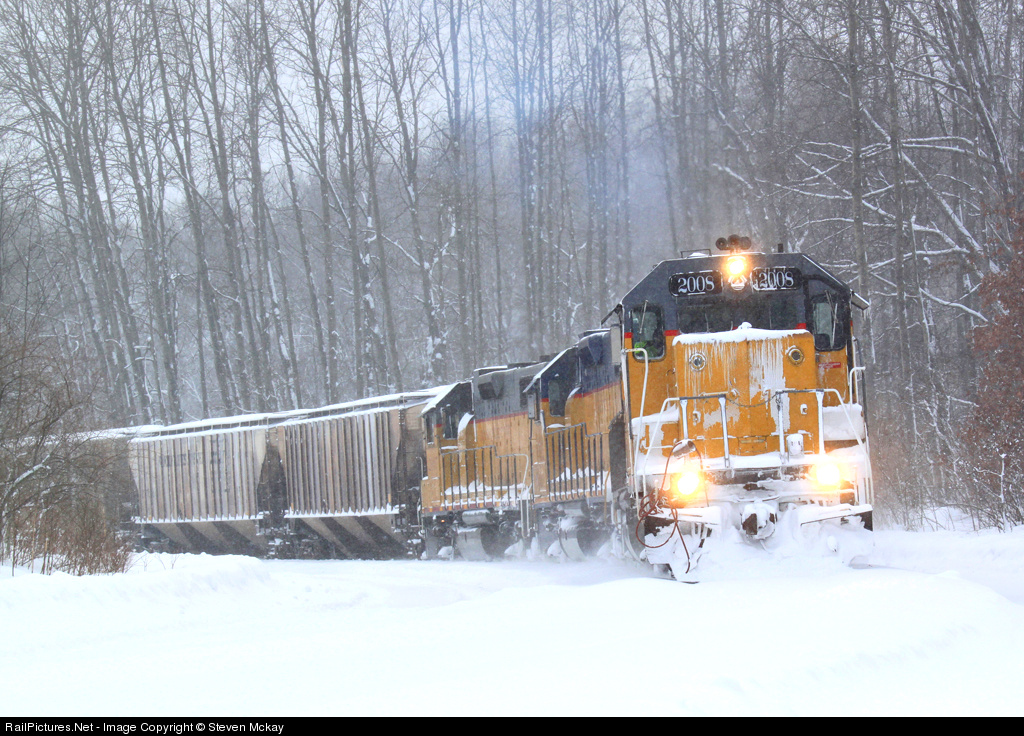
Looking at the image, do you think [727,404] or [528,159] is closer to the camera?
[727,404]

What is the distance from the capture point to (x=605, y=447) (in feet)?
39.9

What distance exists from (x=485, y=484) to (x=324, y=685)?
11.3 m

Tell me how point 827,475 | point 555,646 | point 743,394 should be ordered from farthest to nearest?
1. point 743,394
2. point 827,475
3. point 555,646

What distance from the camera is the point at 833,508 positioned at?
28.4 feet

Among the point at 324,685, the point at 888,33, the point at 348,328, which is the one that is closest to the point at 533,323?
the point at 888,33

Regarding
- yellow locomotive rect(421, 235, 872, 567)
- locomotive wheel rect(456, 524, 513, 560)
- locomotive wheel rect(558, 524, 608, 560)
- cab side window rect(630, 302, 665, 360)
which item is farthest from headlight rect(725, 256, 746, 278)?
locomotive wheel rect(456, 524, 513, 560)

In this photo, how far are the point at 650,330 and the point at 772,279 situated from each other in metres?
1.25

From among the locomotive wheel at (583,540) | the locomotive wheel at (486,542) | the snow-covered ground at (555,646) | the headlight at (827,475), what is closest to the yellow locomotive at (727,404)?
the headlight at (827,475)

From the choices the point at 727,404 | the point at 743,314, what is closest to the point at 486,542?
the point at 743,314

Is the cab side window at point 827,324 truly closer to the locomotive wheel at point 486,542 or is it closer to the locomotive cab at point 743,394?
the locomotive cab at point 743,394

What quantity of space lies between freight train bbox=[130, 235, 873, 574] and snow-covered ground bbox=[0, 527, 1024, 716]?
70 cm

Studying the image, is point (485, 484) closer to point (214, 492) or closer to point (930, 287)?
point (214, 492)

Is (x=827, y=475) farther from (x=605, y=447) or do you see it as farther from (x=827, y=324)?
(x=605, y=447)

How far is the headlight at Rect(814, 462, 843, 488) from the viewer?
882 centimetres
